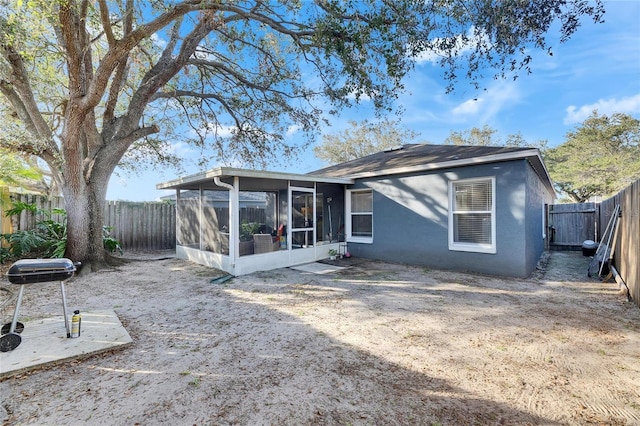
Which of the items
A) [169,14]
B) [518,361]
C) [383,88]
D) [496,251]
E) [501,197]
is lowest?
[518,361]

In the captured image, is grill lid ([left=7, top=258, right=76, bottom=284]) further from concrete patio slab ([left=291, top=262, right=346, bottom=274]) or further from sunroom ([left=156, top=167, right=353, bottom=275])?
concrete patio slab ([left=291, top=262, right=346, bottom=274])

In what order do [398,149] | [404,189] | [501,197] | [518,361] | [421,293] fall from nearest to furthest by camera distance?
1. [518,361]
2. [421,293]
3. [501,197]
4. [404,189]
5. [398,149]

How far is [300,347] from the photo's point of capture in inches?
123

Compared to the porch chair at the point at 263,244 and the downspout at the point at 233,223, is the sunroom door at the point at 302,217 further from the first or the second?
the downspout at the point at 233,223

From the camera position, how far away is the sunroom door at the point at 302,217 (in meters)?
7.80

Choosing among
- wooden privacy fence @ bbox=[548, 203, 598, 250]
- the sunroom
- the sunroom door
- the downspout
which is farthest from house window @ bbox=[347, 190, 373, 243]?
wooden privacy fence @ bbox=[548, 203, 598, 250]

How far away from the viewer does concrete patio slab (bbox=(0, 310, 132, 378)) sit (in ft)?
8.81

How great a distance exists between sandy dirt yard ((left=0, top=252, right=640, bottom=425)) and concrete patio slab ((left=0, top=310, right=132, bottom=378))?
0.36 feet

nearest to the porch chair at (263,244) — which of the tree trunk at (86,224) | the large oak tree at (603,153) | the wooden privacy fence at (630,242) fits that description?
the tree trunk at (86,224)

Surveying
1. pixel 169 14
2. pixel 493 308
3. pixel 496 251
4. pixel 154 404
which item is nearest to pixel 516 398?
pixel 493 308

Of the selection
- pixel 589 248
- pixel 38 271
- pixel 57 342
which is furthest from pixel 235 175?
pixel 589 248

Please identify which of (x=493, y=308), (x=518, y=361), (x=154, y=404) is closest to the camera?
(x=154, y=404)

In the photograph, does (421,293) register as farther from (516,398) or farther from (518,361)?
(516,398)

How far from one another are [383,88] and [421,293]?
407 centimetres
